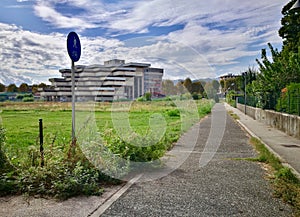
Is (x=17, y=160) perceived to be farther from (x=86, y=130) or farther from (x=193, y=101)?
(x=193, y=101)

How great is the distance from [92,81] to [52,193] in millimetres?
3337

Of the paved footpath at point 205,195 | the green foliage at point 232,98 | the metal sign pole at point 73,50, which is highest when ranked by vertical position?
the metal sign pole at point 73,50

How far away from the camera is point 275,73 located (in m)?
18.0

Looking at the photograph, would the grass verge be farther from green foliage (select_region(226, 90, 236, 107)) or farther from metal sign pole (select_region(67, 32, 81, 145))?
green foliage (select_region(226, 90, 236, 107))

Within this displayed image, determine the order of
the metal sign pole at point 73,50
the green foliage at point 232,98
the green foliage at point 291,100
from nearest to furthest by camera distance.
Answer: the metal sign pole at point 73,50, the green foliage at point 291,100, the green foliage at point 232,98

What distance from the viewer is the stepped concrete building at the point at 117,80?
6.74m

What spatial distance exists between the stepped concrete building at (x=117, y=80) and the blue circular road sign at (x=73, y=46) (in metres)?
0.87

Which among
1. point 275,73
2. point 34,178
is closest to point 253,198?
point 34,178

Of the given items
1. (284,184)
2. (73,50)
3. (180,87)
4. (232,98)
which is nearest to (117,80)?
(73,50)

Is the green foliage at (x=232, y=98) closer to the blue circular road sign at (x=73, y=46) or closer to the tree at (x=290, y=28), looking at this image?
the tree at (x=290, y=28)

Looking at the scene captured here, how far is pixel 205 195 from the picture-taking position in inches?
178

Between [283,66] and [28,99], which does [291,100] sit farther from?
[28,99]

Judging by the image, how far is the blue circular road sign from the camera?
18.6 feet

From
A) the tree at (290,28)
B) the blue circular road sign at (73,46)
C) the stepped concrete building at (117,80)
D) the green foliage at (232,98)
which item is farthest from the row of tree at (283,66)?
the green foliage at (232,98)
